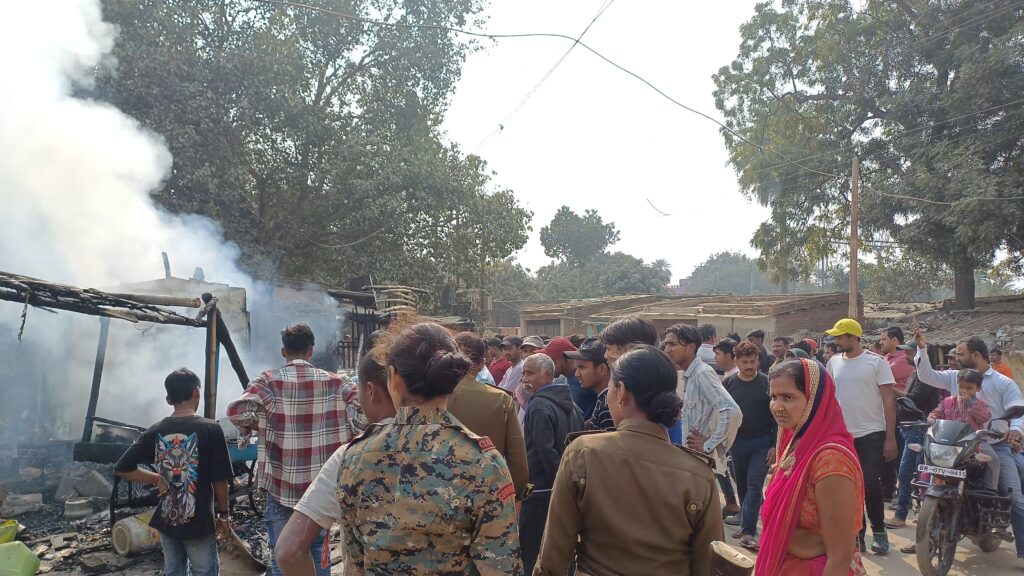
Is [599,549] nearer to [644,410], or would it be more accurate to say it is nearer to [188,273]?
[644,410]

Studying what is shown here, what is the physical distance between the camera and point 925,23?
66.8 ft

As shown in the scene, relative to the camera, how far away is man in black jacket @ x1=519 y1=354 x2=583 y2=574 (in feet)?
12.4

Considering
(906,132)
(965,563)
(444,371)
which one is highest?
(906,132)

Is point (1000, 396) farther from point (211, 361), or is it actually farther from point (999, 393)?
point (211, 361)

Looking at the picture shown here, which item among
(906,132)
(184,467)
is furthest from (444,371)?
(906,132)

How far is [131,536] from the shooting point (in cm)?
591

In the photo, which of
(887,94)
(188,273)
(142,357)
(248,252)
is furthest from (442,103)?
(887,94)

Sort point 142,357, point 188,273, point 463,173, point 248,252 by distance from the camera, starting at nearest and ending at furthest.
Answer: point 142,357 → point 188,273 → point 248,252 → point 463,173

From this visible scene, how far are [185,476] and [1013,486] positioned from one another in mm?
6205

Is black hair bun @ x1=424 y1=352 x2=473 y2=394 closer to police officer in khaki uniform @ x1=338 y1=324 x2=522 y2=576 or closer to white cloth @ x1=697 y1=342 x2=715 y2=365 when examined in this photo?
police officer in khaki uniform @ x1=338 y1=324 x2=522 y2=576

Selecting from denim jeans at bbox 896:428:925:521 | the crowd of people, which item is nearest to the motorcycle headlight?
denim jeans at bbox 896:428:925:521

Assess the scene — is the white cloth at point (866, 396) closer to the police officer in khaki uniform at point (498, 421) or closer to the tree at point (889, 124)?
the police officer in khaki uniform at point (498, 421)

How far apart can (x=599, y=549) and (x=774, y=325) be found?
18215mm

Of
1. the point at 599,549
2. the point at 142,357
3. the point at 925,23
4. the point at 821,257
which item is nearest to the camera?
the point at 599,549
